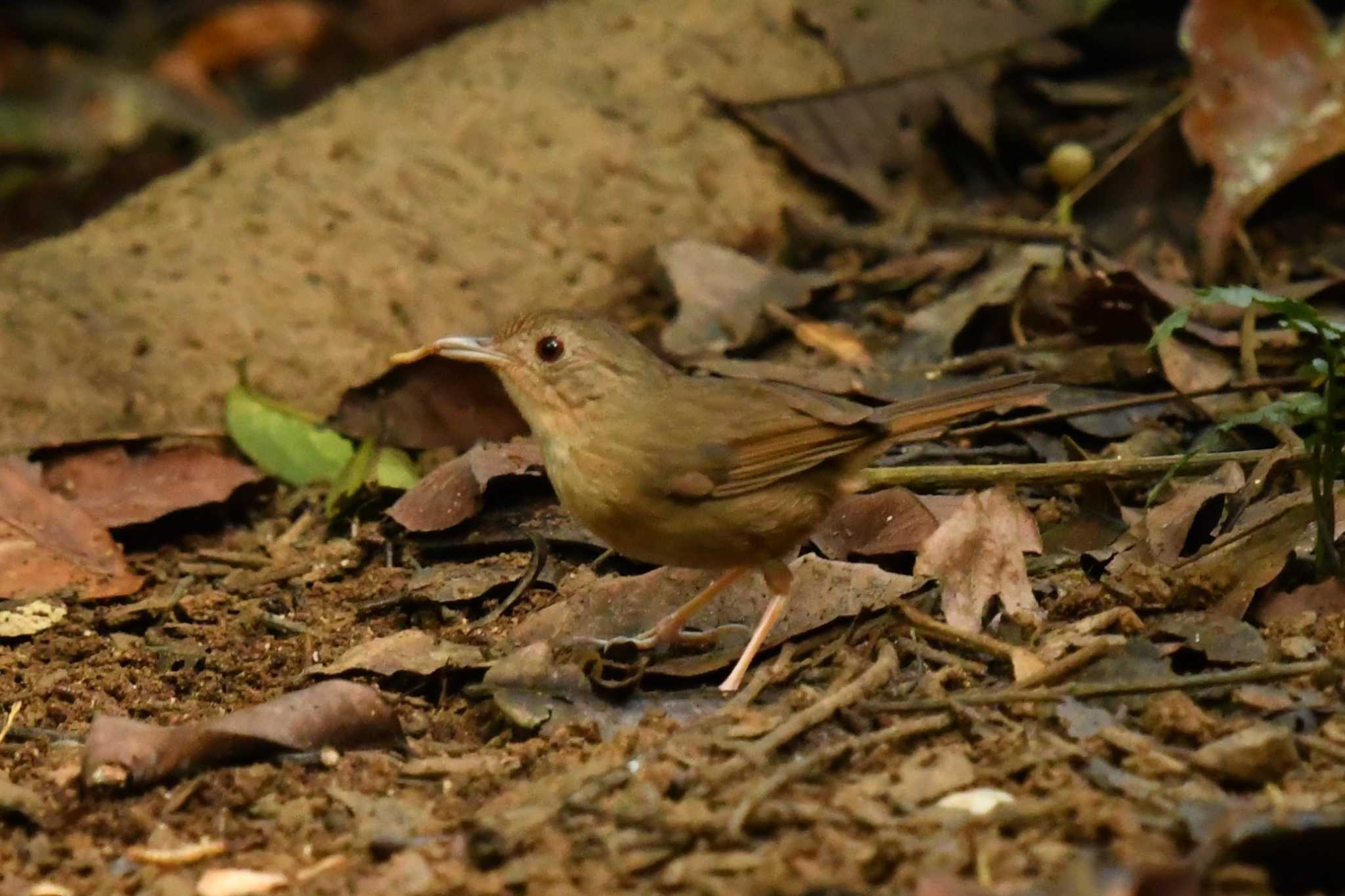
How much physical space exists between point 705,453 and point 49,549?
78.7 inches

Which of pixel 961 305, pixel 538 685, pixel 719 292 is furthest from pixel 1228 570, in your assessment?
pixel 719 292

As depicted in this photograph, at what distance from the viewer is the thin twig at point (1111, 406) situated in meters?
4.92

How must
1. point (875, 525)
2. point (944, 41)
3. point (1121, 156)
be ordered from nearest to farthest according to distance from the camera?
point (875, 525) < point (1121, 156) < point (944, 41)

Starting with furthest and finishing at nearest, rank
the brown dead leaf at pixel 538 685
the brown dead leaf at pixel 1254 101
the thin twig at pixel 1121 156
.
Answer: the thin twig at pixel 1121 156
the brown dead leaf at pixel 1254 101
the brown dead leaf at pixel 538 685

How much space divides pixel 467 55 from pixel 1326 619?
4.19m

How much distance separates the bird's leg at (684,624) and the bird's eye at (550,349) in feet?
2.36

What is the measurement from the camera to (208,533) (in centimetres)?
544

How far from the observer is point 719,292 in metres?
6.20

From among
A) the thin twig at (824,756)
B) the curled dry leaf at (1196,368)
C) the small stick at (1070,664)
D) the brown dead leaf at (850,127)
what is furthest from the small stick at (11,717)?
the brown dead leaf at (850,127)

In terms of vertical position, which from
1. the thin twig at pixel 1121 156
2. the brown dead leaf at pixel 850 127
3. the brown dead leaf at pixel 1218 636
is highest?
the brown dead leaf at pixel 850 127

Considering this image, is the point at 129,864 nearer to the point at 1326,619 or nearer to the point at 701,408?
the point at 701,408

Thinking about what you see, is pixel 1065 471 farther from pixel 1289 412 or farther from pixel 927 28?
pixel 927 28

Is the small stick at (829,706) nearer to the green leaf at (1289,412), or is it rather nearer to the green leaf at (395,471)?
the green leaf at (1289,412)

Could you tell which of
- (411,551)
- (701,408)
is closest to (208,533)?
(411,551)
